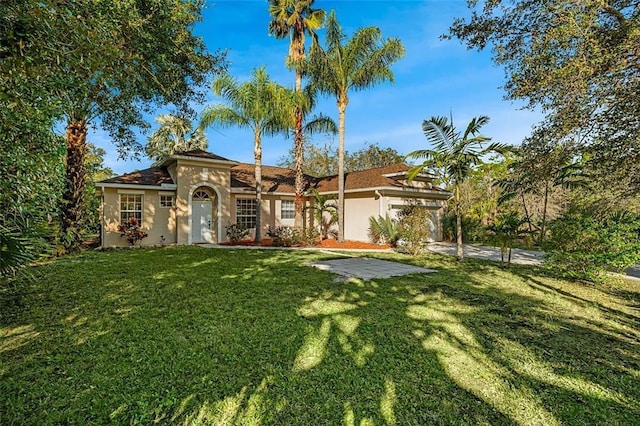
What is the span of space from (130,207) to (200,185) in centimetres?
333

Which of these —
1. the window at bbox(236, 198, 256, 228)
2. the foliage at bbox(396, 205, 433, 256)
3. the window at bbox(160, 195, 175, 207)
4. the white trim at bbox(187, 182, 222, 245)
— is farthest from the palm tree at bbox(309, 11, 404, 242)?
the window at bbox(160, 195, 175, 207)

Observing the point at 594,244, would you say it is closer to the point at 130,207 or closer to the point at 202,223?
the point at 202,223

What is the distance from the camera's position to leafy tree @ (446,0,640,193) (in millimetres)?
5227

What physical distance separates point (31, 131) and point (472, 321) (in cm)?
650

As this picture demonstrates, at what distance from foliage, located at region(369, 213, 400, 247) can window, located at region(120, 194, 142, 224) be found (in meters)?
11.6

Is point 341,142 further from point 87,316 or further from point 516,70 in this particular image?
point 87,316

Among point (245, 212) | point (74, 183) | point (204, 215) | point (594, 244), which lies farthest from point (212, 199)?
point (594, 244)

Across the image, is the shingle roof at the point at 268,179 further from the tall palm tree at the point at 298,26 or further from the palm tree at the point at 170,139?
the palm tree at the point at 170,139

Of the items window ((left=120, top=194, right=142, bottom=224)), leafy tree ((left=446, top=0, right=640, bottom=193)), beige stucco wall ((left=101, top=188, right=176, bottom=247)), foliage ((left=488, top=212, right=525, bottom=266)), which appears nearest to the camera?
leafy tree ((left=446, top=0, right=640, bottom=193))

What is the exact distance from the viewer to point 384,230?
609 inches

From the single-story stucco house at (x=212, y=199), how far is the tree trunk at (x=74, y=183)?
1.78 metres

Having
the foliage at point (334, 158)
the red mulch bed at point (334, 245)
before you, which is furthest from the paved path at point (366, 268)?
the foliage at point (334, 158)

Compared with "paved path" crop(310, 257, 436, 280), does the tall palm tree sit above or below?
above

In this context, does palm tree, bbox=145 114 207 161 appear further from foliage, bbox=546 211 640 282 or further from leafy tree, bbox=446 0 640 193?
foliage, bbox=546 211 640 282
